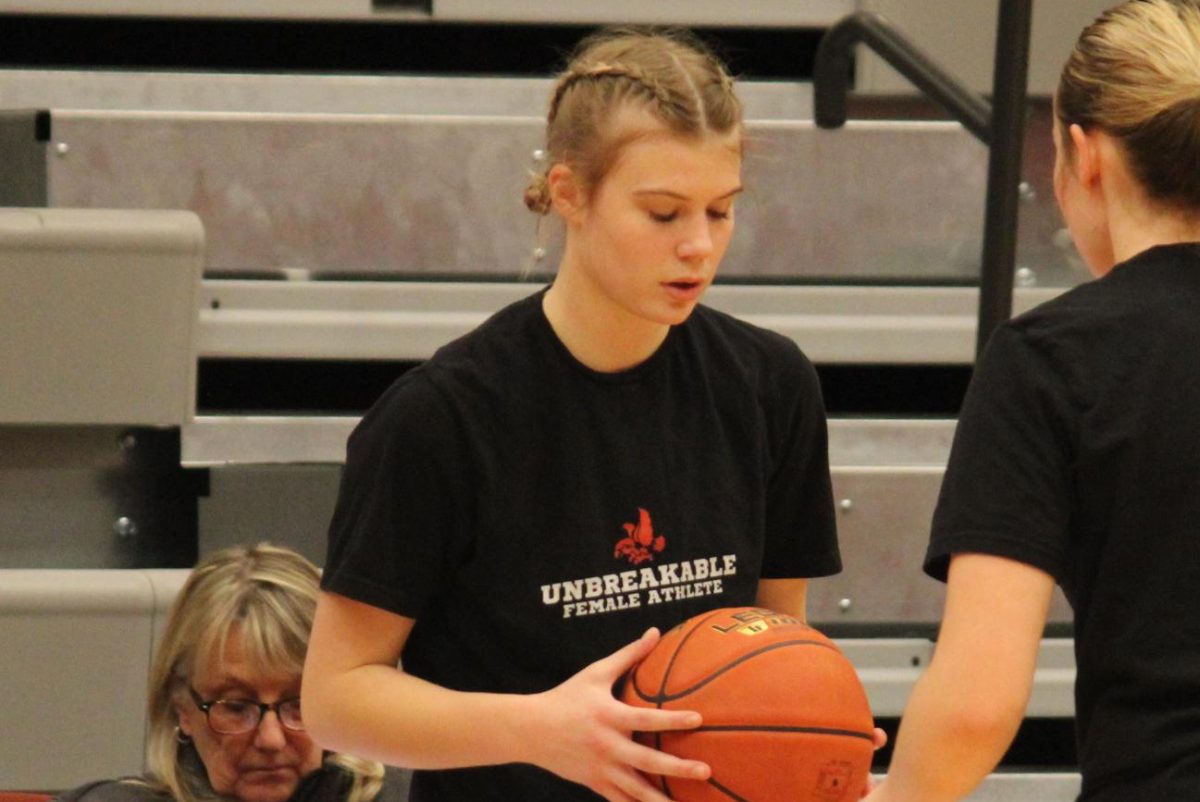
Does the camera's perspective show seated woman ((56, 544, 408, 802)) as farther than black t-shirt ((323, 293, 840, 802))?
Yes

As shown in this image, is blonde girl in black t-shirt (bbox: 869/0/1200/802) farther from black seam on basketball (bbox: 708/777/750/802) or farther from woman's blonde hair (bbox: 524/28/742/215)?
woman's blonde hair (bbox: 524/28/742/215)

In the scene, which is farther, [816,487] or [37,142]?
[37,142]

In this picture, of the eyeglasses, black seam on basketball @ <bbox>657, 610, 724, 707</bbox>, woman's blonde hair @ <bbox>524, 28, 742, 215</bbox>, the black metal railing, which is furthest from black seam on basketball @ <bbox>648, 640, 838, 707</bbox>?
the black metal railing

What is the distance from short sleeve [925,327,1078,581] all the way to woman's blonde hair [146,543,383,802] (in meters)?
1.27

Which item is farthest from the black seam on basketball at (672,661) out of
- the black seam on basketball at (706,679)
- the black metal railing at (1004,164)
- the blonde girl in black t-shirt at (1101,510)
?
the black metal railing at (1004,164)

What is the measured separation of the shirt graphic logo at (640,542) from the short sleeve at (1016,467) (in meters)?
0.30

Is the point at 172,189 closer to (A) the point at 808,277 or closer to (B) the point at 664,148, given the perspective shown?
(A) the point at 808,277

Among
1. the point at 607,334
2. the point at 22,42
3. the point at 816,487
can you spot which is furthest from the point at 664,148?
the point at 22,42

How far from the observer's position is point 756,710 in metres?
1.68

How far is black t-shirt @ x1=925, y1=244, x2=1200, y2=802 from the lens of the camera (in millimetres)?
1533

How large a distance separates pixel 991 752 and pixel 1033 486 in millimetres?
216

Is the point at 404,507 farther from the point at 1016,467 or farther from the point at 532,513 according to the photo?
the point at 1016,467

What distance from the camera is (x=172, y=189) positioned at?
3.85 meters

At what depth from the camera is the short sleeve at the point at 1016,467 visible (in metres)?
1.54
